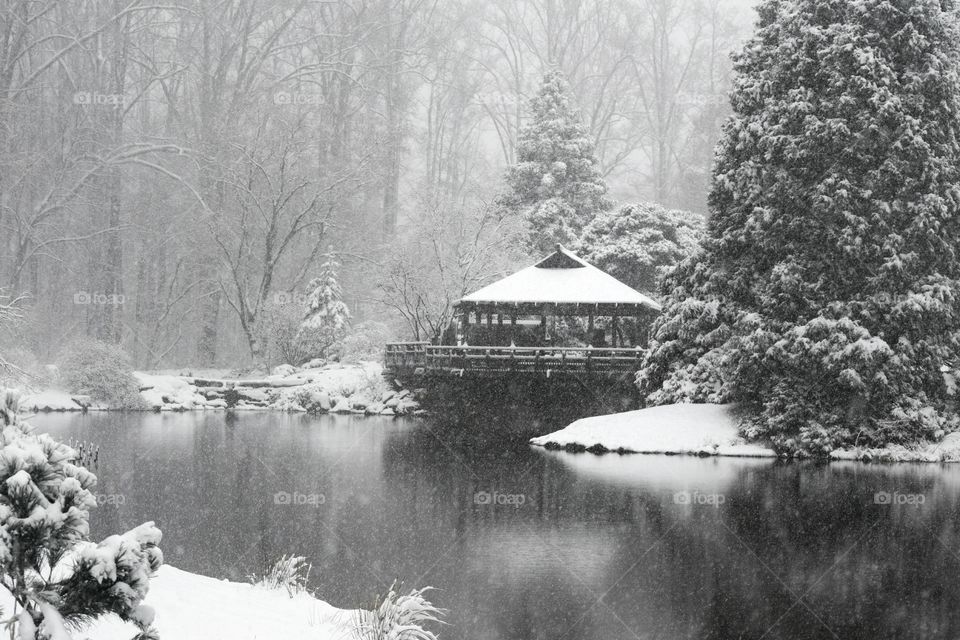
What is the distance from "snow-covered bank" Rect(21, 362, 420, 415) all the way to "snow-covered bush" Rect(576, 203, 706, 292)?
10090 mm

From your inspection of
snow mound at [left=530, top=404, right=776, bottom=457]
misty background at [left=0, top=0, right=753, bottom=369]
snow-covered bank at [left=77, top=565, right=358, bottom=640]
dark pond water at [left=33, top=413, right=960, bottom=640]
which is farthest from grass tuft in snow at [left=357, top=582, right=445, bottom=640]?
misty background at [left=0, top=0, right=753, bottom=369]

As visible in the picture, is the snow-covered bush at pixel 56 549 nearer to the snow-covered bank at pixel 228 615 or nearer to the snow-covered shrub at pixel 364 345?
the snow-covered bank at pixel 228 615

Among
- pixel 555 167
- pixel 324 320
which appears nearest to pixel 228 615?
pixel 324 320

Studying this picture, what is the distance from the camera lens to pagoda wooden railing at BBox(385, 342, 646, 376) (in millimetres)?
31344

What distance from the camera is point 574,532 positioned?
51.9 feet

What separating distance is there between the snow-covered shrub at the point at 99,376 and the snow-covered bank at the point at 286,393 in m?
0.50

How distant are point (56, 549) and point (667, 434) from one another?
76.3 ft

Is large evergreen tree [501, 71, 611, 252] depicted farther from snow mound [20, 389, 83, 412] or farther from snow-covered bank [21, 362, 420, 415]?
snow mound [20, 389, 83, 412]

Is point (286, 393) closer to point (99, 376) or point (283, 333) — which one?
point (283, 333)

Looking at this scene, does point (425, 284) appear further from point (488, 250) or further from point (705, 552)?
point (705, 552)

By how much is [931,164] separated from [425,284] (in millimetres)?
23568

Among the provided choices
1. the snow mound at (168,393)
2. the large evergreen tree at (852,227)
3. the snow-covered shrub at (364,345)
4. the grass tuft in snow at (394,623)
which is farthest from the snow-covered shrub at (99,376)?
the grass tuft in snow at (394,623)

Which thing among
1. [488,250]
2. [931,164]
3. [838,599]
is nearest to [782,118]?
[931,164]

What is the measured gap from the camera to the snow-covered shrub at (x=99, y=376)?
36531 mm
